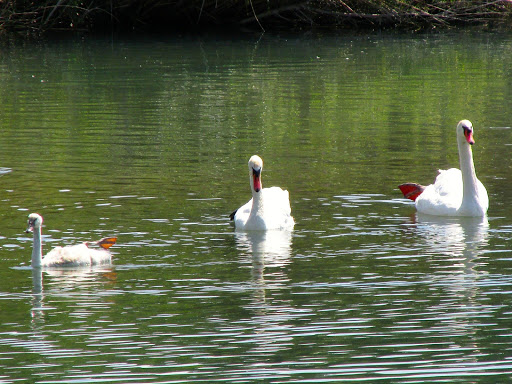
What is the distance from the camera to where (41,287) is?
9711mm

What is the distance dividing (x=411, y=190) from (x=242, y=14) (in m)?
32.9

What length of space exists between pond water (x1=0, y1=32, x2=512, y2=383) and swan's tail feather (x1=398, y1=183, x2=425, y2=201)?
113 mm

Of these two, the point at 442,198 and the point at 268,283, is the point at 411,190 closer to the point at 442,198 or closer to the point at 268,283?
the point at 442,198

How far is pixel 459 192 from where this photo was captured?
1321cm

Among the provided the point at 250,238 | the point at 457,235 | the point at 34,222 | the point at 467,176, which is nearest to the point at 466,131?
the point at 467,176

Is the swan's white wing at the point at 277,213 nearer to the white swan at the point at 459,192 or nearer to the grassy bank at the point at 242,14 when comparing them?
the white swan at the point at 459,192

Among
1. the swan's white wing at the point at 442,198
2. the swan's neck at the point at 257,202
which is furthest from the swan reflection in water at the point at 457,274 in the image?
the swan's neck at the point at 257,202

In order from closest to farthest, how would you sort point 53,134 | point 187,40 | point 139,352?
point 139,352, point 53,134, point 187,40

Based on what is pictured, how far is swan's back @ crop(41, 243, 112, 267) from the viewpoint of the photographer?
10.3m

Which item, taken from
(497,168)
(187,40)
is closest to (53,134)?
(497,168)

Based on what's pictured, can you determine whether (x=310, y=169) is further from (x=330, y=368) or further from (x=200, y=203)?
(x=330, y=368)

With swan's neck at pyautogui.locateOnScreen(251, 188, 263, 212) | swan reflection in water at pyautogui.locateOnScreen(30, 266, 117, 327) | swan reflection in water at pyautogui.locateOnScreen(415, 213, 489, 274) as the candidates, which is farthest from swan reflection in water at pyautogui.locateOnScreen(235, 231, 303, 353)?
swan reflection in water at pyautogui.locateOnScreen(415, 213, 489, 274)

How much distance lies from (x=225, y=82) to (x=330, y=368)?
65.2 feet

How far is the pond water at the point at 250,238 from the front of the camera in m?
7.62
